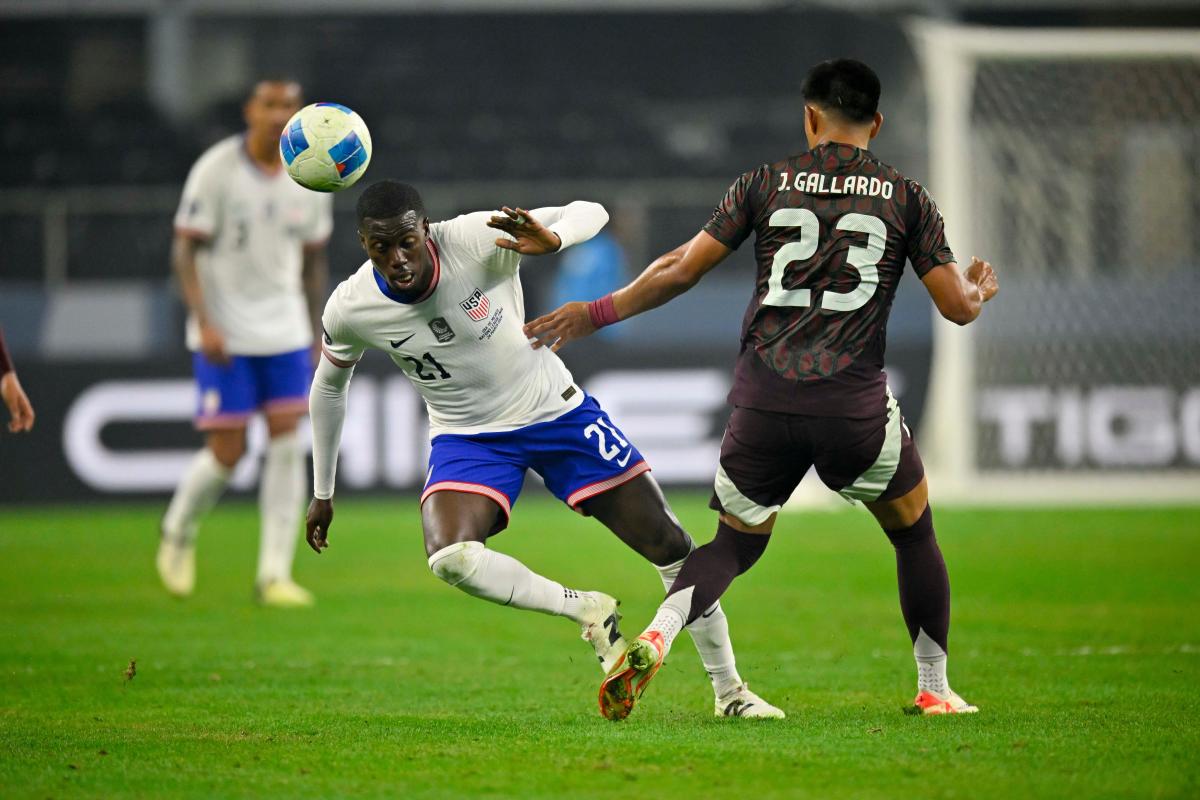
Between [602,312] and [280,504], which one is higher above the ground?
[602,312]

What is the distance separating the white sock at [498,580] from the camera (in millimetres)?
5867

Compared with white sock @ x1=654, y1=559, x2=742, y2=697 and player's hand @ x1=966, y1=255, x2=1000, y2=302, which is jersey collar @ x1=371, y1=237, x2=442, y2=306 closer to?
white sock @ x1=654, y1=559, x2=742, y2=697

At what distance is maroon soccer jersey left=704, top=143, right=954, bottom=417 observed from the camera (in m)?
5.53

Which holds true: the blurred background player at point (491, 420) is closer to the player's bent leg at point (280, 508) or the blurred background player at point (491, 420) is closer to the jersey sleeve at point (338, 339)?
the jersey sleeve at point (338, 339)

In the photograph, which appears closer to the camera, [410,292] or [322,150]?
[410,292]

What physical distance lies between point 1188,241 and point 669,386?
5.16m

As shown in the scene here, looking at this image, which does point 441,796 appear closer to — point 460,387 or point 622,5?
point 460,387

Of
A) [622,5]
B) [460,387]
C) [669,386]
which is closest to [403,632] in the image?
[460,387]

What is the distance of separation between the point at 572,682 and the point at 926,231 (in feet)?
8.22

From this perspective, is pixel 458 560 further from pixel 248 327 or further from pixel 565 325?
pixel 248 327

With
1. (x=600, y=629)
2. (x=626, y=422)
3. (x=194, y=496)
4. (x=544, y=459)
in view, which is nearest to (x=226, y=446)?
(x=194, y=496)

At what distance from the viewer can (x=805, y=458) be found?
224 inches

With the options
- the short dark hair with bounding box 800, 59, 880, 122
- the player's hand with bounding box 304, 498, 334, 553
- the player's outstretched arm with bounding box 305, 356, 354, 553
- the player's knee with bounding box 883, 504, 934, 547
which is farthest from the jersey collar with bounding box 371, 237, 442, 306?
the player's knee with bounding box 883, 504, 934, 547

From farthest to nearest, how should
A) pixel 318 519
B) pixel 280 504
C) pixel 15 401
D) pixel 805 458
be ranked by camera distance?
pixel 280 504
pixel 15 401
pixel 318 519
pixel 805 458
